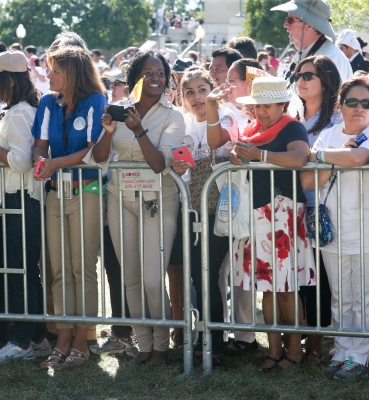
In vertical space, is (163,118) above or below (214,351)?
above

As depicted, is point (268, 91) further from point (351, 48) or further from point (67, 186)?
point (351, 48)

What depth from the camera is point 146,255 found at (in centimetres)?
534

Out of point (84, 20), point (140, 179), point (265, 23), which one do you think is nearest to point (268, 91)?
point (140, 179)

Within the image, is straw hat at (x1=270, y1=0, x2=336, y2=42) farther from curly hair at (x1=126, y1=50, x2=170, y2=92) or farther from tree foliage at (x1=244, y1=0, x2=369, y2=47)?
tree foliage at (x1=244, y1=0, x2=369, y2=47)

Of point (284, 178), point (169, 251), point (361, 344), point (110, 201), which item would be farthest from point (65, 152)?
point (361, 344)

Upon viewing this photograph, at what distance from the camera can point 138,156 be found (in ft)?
17.5

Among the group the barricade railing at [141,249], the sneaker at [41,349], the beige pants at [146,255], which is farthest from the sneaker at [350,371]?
the sneaker at [41,349]

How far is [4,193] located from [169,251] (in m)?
1.29

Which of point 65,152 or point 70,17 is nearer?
point 65,152

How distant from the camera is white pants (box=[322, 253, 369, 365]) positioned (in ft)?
16.8

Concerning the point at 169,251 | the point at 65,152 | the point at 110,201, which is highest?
the point at 65,152

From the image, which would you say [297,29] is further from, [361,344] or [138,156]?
[361,344]

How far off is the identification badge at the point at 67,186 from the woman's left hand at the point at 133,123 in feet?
2.19

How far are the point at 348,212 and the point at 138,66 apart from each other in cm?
181
